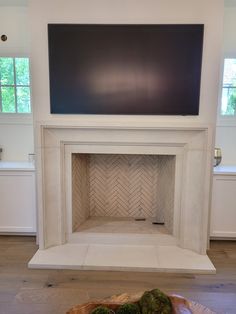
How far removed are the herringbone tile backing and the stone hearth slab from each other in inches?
15.3

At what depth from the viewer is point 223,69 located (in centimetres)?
343

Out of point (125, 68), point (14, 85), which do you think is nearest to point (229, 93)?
point (125, 68)

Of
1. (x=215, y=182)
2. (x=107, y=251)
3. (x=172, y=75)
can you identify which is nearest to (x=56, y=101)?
(x=172, y=75)

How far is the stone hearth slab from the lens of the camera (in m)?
2.67

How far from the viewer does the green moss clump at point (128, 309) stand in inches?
49.3

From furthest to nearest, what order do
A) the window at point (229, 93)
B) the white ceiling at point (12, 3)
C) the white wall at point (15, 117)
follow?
the window at point (229, 93) < the white wall at point (15, 117) < the white ceiling at point (12, 3)

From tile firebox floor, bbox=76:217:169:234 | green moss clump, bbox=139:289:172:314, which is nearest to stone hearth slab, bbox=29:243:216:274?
tile firebox floor, bbox=76:217:169:234

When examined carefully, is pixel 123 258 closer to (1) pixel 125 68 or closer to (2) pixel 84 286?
(2) pixel 84 286

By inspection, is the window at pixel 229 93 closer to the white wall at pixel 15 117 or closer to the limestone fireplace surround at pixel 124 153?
the limestone fireplace surround at pixel 124 153

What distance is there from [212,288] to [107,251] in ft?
3.37

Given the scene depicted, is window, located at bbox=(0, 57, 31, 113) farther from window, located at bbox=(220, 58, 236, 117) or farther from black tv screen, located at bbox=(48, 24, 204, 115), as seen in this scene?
window, located at bbox=(220, 58, 236, 117)

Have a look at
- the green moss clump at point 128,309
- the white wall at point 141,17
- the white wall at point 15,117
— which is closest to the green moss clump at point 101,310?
the green moss clump at point 128,309

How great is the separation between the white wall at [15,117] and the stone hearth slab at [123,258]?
4.32 feet

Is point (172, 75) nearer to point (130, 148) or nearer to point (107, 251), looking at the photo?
point (130, 148)
